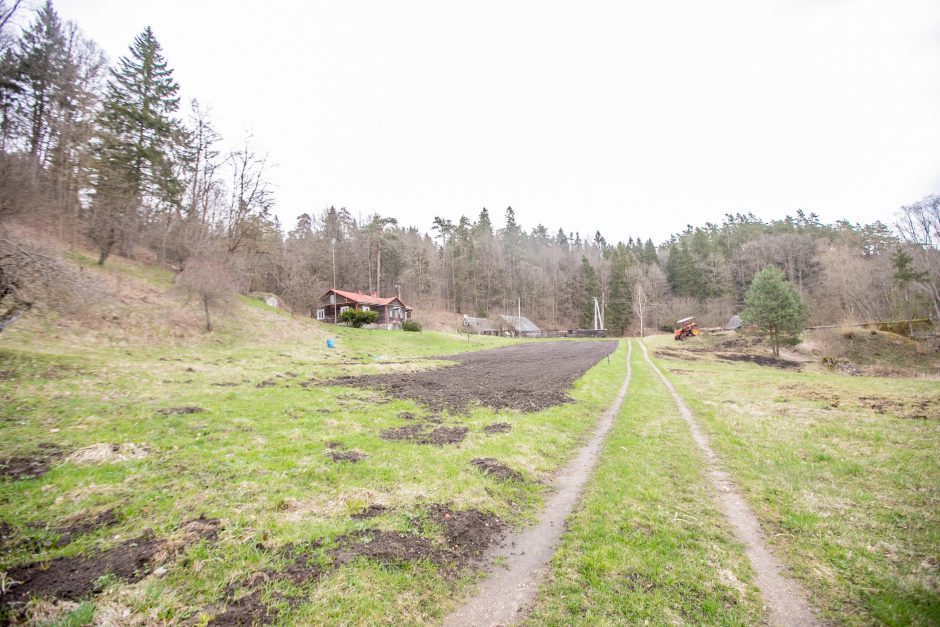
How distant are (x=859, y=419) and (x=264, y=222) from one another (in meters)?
45.4

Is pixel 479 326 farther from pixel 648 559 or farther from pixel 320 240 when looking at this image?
pixel 648 559

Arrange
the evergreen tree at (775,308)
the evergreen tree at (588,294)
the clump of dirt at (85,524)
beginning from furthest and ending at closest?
A: the evergreen tree at (588,294)
the evergreen tree at (775,308)
the clump of dirt at (85,524)

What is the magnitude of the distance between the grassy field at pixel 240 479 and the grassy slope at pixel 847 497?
3.96m

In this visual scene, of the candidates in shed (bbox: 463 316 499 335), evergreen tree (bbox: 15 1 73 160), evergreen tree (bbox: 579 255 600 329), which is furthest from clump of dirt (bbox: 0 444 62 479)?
evergreen tree (bbox: 579 255 600 329)

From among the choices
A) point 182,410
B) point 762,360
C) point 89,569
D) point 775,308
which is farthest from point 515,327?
point 89,569

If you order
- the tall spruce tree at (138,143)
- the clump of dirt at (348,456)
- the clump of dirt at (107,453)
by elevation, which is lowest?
the clump of dirt at (348,456)

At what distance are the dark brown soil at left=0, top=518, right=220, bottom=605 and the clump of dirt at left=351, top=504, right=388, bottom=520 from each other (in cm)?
192

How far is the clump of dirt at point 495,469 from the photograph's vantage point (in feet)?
24.8

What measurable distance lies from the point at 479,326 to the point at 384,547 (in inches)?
2734

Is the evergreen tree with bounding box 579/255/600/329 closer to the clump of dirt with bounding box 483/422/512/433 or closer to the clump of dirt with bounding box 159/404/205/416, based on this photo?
the clump of dirt with bounding box 483/422/512/433

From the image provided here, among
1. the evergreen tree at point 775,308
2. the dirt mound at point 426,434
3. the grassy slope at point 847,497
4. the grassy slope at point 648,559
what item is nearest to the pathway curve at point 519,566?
the grassy slope at point 648,559

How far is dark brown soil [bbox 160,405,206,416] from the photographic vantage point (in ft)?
32.5

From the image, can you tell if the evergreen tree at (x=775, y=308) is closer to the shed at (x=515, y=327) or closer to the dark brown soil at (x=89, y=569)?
the shed at (x=515, y=327)

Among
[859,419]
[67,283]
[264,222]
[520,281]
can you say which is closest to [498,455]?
[859,419]
